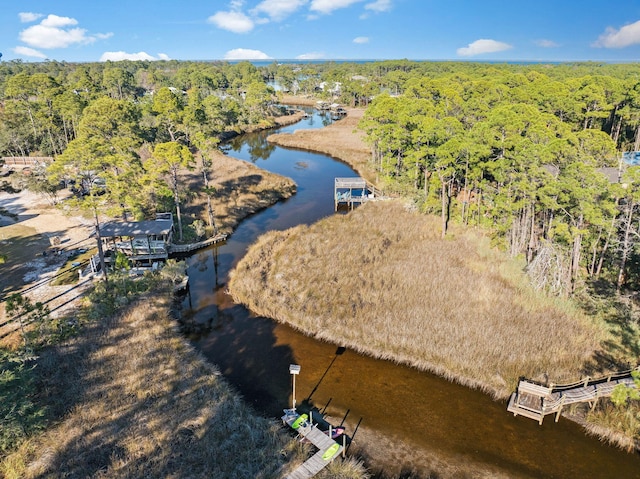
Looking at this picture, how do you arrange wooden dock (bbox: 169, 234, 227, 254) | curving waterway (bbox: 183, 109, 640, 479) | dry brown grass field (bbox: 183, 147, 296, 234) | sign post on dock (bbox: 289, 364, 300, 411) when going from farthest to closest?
dry brown grass field (bbox: 183, 147, 296, 234), wooden dock (bbox: 169, 234, 227, 254), sign post on dock (bbox: 289, 364, 300, 411), curving waterway (bbox: 183, 109, 640, 479)

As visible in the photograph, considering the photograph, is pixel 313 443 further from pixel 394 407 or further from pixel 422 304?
pixel 422 304

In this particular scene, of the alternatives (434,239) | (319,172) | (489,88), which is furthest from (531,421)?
(489,88)

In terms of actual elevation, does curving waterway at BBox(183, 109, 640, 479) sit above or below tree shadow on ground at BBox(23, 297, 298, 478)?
below

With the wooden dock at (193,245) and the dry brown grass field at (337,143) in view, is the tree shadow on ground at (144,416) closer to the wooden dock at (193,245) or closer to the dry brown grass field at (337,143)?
the wooden dock at (193,245)

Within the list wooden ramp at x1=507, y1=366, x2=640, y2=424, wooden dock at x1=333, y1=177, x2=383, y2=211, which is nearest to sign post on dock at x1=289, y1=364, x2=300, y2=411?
wooden ramp at x1=507, y1=366, x2=640, y2=424

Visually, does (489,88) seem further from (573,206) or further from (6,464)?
(6,464)

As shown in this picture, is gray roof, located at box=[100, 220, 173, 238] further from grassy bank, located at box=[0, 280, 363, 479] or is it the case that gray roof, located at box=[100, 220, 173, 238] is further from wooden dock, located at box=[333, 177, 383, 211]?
wooden dock, located at box=[333, 177, 383, 211]
